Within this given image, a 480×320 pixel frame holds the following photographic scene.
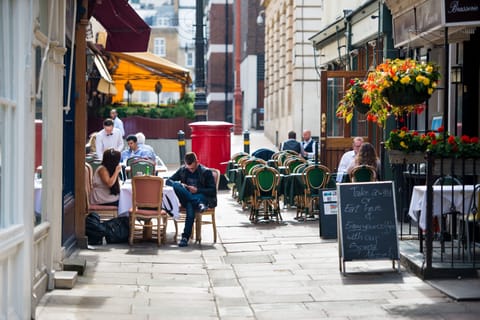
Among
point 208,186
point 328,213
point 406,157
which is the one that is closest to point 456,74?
point 328,213

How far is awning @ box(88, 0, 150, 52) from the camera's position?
12.5 metres

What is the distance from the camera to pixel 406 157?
1009 cm

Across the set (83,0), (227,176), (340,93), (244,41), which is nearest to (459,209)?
(83,0)

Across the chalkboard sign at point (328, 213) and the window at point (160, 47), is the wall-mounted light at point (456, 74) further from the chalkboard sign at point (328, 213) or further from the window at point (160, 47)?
the window at point (160, 47)

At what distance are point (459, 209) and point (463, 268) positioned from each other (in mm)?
829

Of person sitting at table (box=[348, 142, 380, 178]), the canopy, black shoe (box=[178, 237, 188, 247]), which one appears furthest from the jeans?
the canopy

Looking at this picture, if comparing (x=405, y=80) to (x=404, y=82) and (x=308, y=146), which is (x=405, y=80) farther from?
(x=308, y=146)

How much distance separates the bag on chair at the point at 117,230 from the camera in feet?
42.6

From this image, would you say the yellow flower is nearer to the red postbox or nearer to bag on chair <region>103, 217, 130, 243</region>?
bag on chair <region>103, 217, 130, 243</region>

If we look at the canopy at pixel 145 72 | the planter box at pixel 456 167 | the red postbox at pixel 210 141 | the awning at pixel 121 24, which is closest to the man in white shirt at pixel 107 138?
the red postbox at pixel 210 141

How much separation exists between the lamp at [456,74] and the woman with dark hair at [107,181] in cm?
492

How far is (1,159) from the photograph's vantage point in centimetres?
645

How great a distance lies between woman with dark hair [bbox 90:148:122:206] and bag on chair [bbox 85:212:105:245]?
0.64m

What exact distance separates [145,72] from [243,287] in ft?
64.4
